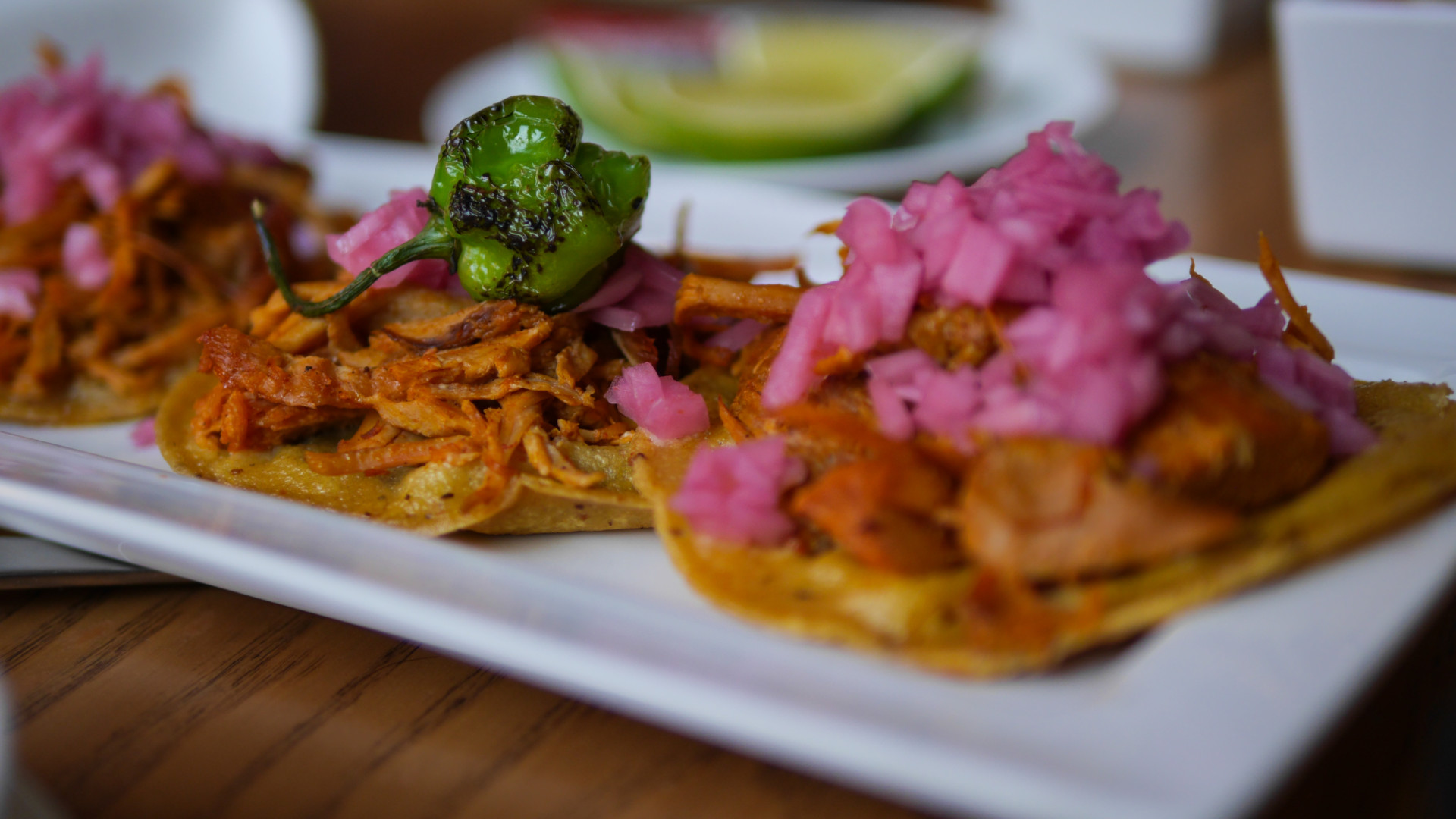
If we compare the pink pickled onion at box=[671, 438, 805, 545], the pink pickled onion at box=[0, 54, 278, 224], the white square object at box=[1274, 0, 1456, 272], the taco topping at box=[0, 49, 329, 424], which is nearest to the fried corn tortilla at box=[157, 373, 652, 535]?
the pink pickled onion at box=[671, 438, 805, 545]

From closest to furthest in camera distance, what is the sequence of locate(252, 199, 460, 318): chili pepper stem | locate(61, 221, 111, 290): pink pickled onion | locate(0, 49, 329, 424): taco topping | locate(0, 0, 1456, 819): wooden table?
locate(0, 0, 1456, 819): wooden table < locate(252, 199, 460, 318): chili pepper stem < locate(0, 49, 329, 424): taco topping < locate(61, 221, 111, 290): pink pickled onion

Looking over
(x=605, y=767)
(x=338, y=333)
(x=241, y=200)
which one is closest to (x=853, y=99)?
(x=241, y=200)

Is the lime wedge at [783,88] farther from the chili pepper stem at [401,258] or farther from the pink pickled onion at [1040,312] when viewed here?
the pink pickled onion at [1040,312]

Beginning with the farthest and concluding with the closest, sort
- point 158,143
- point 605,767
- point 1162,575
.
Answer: point 158,143
point 605,767
point 1162,575

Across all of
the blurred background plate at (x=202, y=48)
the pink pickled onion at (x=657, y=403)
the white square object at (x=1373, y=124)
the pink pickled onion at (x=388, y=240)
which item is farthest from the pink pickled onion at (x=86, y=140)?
the white square object at (x=1373, y=124)

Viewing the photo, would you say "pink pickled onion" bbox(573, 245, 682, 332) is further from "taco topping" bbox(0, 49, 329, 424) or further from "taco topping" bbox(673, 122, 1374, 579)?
"taco topping" bbox(0, 49, 329, 424)

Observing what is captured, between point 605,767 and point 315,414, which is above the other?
point 315,414

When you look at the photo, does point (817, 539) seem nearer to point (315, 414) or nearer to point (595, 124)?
point (315, 414)
